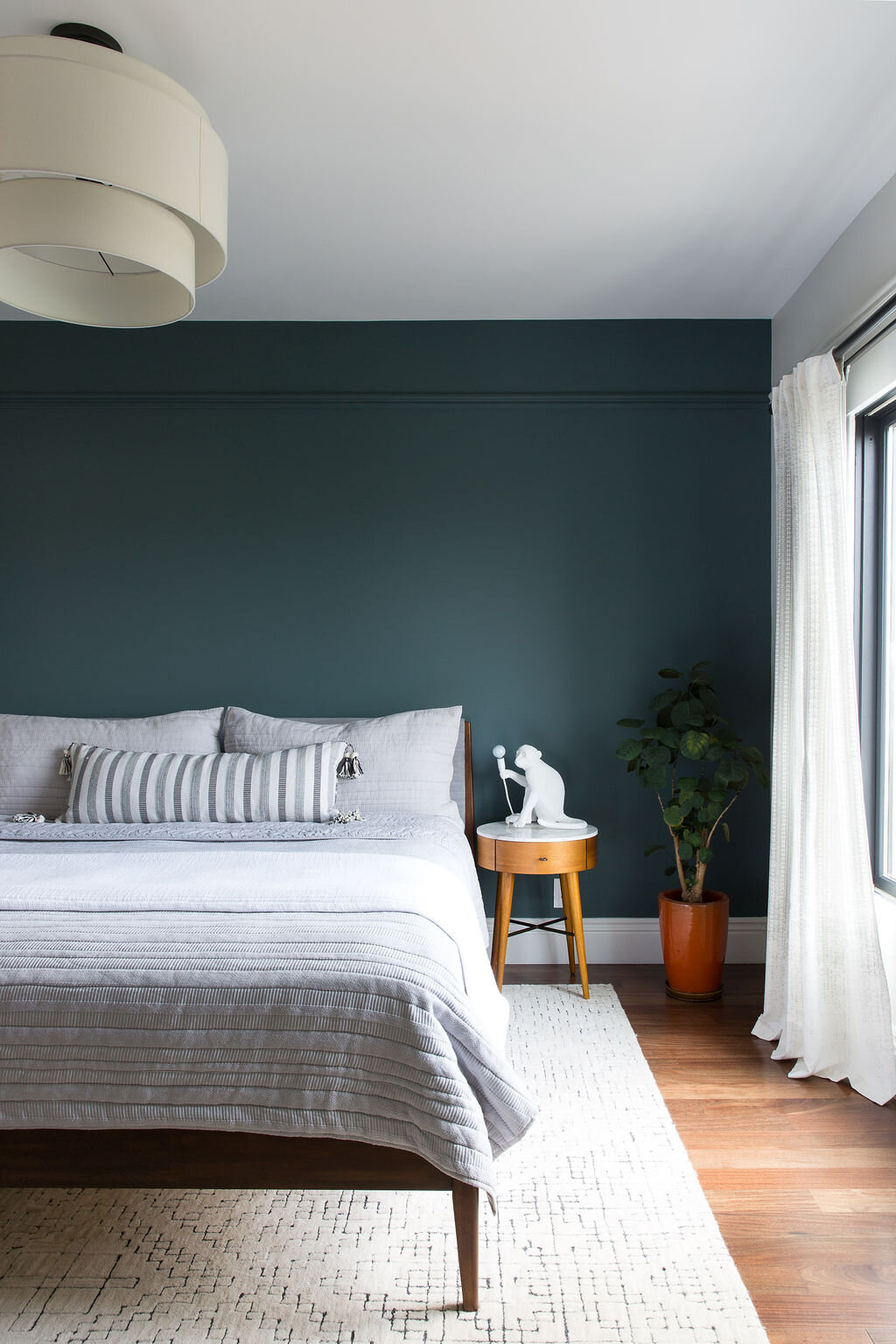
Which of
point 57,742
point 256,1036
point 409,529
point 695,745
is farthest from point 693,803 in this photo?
point 57,742

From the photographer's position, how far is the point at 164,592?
377cm

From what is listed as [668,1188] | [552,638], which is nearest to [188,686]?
Answer: [552,638]

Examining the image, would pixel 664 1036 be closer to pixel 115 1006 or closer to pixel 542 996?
pixel 542 996

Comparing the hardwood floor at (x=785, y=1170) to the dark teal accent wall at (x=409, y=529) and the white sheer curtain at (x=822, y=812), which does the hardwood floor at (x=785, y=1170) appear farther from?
the dark teal accent wall at (x=409, y=529)

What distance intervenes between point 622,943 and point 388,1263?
6.92ft

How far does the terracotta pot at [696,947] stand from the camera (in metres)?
3.28

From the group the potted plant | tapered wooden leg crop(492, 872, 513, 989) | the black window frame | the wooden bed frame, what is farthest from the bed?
the black window frame

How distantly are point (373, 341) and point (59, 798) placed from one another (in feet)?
7.30

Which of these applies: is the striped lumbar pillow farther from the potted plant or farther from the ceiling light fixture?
the ceiling light fixture

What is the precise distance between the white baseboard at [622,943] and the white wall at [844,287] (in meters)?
2.29

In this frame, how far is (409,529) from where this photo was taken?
378 cm

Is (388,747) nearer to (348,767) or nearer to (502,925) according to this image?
(348,767)

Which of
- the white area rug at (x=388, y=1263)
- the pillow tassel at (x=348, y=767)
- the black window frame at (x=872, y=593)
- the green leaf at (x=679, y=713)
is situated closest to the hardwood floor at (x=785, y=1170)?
the white area rug at (x=388, y=1263)

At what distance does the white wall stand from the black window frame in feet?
1.18
